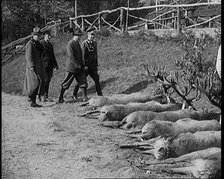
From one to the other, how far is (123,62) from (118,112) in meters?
5.87

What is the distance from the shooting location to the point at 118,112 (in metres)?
8.34

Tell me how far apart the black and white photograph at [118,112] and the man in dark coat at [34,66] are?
2cm

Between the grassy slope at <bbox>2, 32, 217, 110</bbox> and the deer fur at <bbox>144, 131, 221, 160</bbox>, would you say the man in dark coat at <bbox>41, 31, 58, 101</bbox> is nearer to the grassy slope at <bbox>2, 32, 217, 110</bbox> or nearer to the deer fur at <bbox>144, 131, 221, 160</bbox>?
the grassy slope at <bbox>2, 32, 217, 110</bbox>

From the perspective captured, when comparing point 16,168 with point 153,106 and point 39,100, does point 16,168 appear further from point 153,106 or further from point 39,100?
point 39,100

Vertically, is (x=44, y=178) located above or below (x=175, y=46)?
→ below

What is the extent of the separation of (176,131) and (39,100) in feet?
18.6

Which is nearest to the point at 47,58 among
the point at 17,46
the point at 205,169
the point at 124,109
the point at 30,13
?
the point at 124,109

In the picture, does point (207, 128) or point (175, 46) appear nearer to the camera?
point (207, 128)

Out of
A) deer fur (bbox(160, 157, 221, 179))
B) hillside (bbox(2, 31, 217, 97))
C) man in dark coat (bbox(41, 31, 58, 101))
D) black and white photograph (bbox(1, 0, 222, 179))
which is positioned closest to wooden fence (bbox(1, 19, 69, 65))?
hillside (bbox(2, 31, 217, 97))

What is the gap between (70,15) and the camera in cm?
2772

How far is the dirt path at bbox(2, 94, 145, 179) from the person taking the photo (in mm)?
5500

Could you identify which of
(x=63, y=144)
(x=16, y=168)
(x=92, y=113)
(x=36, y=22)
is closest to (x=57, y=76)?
(x=92, y=113)

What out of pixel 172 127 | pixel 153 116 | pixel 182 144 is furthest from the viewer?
pixel 153 116

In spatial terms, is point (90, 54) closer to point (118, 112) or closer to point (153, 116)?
point (118, 112)
